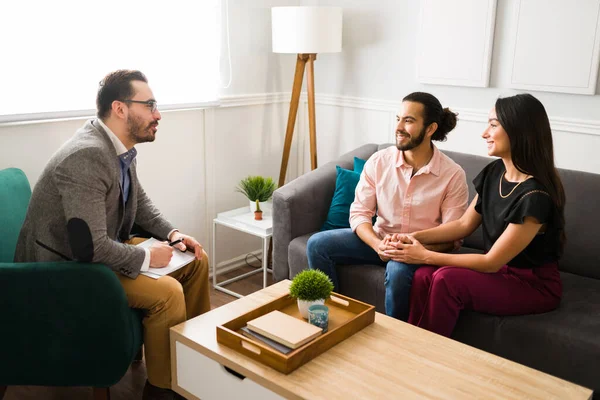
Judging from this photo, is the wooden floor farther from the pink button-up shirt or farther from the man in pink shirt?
the pink button-up shirt

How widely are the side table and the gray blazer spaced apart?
101 cm

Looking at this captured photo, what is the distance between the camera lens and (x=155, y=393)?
224cm

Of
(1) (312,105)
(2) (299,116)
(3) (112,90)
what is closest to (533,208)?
(3) (112,90)

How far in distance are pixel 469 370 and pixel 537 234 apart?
0.68 meters

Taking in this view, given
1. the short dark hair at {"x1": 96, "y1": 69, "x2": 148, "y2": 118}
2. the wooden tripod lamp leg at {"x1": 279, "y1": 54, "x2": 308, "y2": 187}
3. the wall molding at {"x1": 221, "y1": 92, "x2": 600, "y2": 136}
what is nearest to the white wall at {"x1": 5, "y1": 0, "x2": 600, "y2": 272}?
the wall molding at {"x1": 221, "y1": 92, "x2": 600, "y2": 136}

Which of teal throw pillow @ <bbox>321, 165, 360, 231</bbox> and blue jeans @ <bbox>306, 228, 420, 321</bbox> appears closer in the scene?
blue jeans @ <bbox>306, 228, 420, 321</bbox>

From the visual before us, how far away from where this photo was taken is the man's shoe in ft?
7.27

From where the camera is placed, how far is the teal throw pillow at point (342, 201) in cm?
279

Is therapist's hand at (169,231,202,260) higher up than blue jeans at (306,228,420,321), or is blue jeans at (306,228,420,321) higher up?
therapist's hand at (169,231,202,260)

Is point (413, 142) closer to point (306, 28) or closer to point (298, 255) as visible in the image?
point (298, 255)

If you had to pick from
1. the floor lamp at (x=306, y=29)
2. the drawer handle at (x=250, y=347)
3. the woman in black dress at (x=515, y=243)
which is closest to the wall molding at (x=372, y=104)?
the floor lamp at (x=306, y=29)

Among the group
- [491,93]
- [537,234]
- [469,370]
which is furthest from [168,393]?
[491,93]

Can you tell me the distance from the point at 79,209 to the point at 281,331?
0.77m

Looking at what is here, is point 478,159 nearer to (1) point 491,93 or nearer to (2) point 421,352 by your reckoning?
(1) point 491,93
